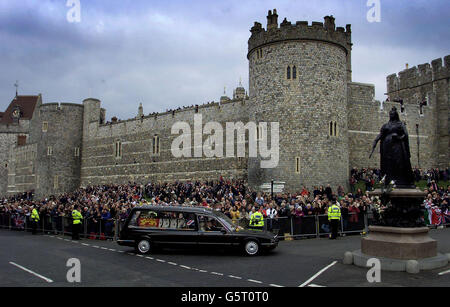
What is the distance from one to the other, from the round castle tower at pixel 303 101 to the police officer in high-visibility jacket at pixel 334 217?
28.2 ft

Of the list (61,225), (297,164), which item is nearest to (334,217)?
(297,164)

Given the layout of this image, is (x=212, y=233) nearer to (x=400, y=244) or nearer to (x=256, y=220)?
(x=256, y=220)

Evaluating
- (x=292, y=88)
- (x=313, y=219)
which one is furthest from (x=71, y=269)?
(x=292, y=88)

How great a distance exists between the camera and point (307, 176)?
25.3 m

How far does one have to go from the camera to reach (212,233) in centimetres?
1350

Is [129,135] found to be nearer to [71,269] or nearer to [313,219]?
[313,219]

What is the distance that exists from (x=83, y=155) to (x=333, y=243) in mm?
38236

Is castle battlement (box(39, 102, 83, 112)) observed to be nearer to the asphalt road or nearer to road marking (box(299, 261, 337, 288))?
the asphalt road

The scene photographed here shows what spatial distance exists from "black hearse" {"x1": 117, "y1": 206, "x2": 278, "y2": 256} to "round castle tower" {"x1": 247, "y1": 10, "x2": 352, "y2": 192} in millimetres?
12153

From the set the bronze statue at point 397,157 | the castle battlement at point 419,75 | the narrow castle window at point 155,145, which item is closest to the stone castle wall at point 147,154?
the narrow castle window at point 155,145

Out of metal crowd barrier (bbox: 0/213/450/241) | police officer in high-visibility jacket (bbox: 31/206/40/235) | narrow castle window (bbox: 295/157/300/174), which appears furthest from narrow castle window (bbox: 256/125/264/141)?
police officer in high-visibility jacket (bbox: 31/206/40/235)

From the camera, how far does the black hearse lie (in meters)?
13.4

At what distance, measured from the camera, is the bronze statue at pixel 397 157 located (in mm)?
11070

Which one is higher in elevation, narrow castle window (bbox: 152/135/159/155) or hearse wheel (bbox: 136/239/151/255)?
narrow castle window (bbox: 152/135/159/155)
